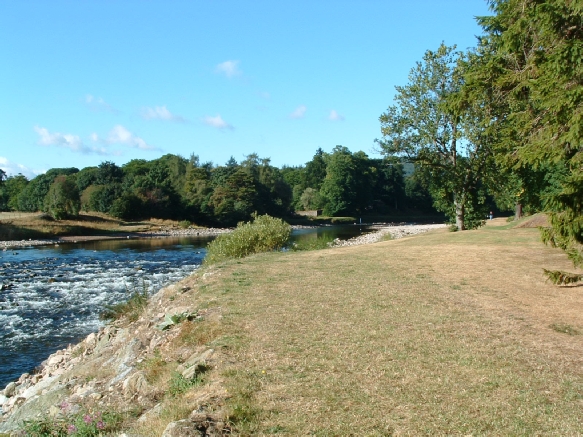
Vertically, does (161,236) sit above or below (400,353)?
above

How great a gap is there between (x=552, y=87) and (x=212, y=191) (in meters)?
80.1

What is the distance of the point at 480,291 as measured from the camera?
472 inches

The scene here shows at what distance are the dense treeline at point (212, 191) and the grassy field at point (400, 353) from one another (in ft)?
160

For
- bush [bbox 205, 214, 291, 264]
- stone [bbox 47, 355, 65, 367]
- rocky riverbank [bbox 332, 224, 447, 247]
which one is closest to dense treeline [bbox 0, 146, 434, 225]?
rocky riverbank [bbox 332, 224, 447, 247]

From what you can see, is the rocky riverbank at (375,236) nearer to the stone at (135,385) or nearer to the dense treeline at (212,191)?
the dense treeline at (212,191)

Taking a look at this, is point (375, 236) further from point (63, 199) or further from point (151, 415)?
point (151, 415)

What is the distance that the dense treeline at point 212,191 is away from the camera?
75812 mm

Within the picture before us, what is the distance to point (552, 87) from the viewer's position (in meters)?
9.44

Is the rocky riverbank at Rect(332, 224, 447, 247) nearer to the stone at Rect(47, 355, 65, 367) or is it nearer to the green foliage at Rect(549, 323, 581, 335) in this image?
the stone at Rect(47, 355, 65, 367)

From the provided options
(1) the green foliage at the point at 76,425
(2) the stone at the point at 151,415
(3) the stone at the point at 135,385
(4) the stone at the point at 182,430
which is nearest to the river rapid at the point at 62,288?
(3) the stone at the point at 135,385

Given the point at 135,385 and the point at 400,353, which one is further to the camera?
the point at 135,385

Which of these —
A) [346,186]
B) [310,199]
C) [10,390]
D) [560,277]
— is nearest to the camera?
[10,390]

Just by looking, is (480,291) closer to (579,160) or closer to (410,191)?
(579,160)

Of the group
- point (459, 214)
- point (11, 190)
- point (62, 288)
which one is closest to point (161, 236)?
point (459, 214)
